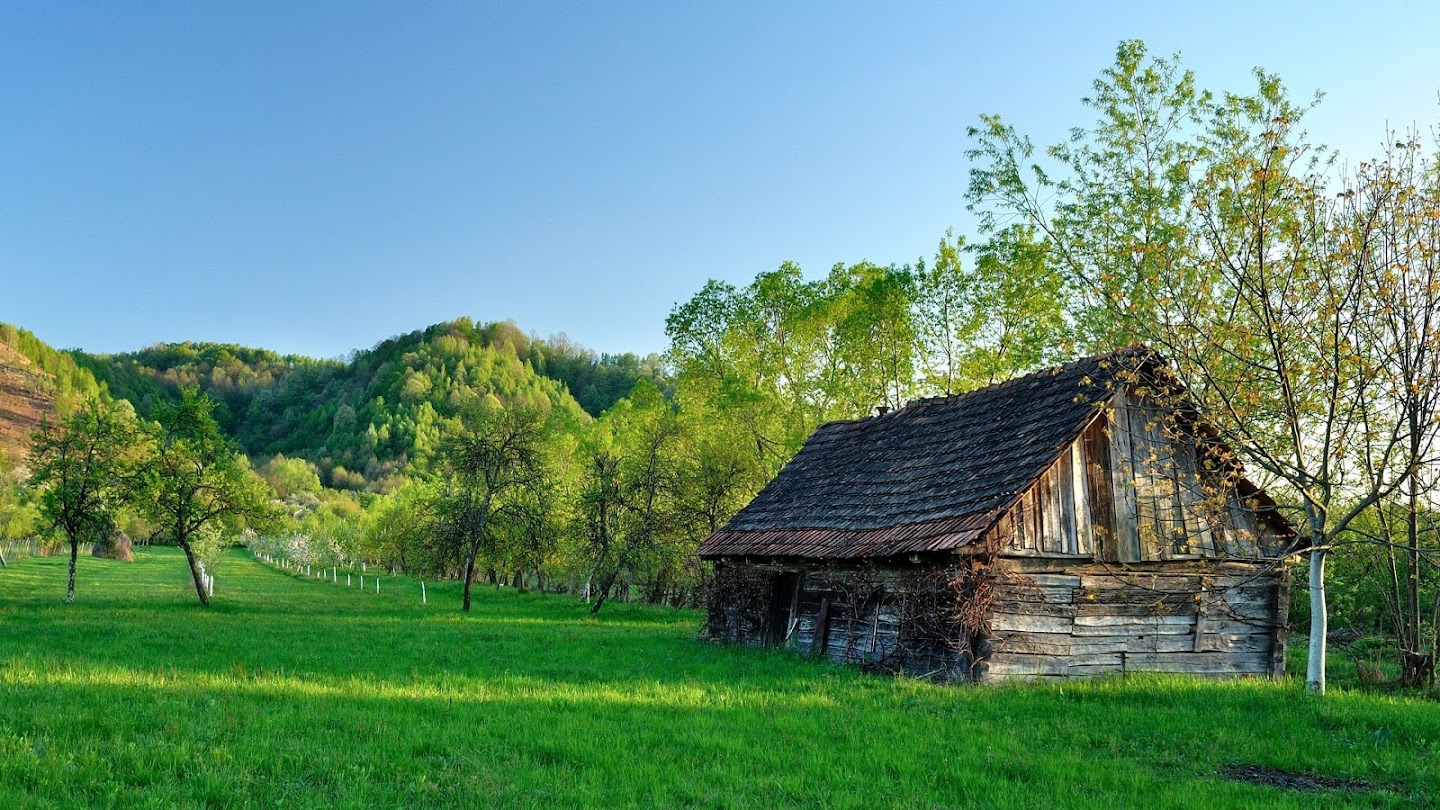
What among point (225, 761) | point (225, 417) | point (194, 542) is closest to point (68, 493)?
point (194, 542)

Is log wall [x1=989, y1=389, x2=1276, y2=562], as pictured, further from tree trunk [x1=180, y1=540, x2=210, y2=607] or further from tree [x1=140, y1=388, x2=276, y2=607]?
tree trunk [x1=180, y1=540, x2=210, y2=607]

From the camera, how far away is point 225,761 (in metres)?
8.73

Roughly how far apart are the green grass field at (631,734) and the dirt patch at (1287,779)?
0.64 ft

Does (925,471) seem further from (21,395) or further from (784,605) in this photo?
(21,395)

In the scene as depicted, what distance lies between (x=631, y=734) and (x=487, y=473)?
24.7m

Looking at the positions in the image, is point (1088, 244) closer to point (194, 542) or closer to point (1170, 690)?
point (1170, 690)

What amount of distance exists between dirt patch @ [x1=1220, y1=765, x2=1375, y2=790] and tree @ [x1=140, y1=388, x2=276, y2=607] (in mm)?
30248

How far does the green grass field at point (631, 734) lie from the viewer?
8.34m

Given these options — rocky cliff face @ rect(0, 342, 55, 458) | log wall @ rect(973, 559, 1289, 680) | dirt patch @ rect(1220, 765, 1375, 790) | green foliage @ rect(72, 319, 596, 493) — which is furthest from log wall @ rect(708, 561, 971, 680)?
rocky cliff face @ rect(0, 342, 55, 458)

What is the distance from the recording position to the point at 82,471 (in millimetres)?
30344

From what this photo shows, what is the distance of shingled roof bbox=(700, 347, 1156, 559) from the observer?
55.0ft

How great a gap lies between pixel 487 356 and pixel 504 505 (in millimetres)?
158036

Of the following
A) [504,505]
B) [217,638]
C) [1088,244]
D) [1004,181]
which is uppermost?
[1004,181]

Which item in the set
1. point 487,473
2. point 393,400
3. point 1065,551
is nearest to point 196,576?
point 487,473
